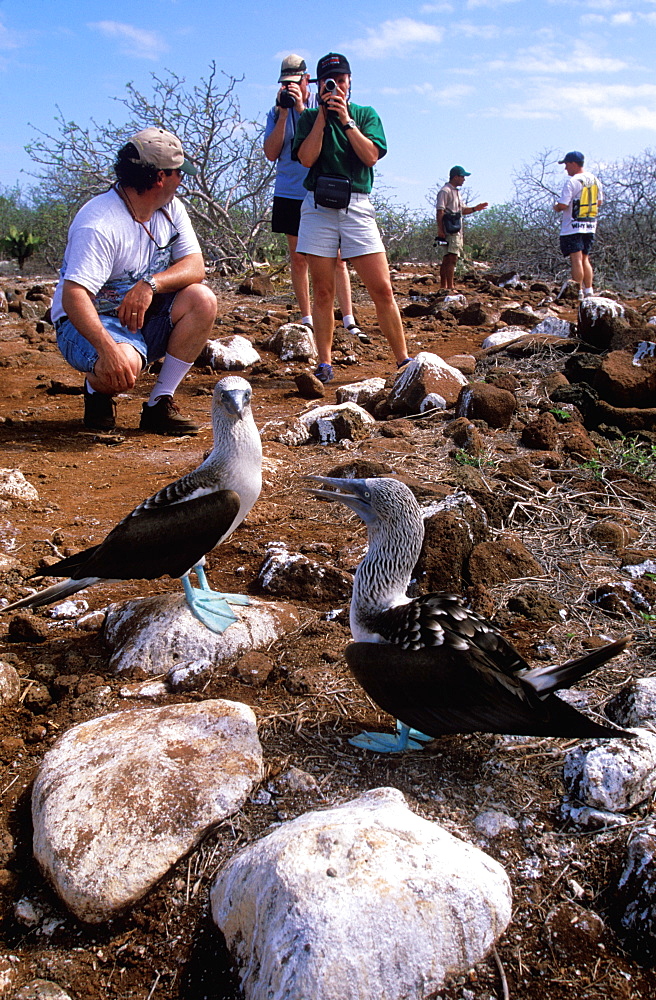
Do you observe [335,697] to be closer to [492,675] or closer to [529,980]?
[492,675]

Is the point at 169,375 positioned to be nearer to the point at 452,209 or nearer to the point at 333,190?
the point at 333,190

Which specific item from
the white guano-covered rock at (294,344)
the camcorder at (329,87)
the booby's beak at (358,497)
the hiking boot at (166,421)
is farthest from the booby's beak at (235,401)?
the white guano-covered rock at (294,344)

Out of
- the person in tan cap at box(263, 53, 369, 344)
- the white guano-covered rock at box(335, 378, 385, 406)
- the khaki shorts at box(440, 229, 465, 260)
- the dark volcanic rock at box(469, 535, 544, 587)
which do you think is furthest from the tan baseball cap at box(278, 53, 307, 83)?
the khaki shorts at box(440, 229, 465, 260)

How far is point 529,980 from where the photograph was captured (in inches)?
57.5

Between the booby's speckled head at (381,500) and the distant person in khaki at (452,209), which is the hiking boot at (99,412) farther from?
the distant person in khaki at (452,209)

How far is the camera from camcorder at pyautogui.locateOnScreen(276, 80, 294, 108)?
5.32 metres

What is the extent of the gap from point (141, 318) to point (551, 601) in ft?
8.49

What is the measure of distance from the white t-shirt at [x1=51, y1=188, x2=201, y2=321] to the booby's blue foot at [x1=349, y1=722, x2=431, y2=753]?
9.01ft

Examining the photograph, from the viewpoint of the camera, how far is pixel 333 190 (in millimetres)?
4816

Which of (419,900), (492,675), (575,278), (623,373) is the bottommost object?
(419,900)

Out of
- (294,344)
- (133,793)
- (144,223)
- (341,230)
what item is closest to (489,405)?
(341,230)

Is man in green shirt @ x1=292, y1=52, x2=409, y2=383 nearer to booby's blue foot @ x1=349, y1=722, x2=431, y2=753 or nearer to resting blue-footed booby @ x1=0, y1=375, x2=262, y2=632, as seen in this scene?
resting blue-footed booby @ x1=0, y1=375, x2=262, y2=632

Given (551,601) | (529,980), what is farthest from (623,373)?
(529,980)

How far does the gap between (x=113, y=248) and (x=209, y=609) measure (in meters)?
2.24
